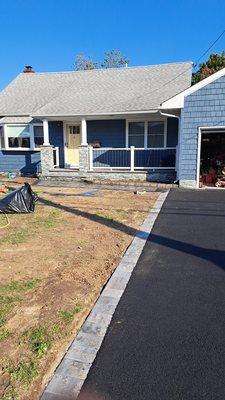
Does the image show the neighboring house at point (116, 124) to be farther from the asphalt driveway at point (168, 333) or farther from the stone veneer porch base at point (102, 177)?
the asphalt driveway at point (168, 333)

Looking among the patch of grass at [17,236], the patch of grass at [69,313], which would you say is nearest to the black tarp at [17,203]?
the patch of grass at [17,236]

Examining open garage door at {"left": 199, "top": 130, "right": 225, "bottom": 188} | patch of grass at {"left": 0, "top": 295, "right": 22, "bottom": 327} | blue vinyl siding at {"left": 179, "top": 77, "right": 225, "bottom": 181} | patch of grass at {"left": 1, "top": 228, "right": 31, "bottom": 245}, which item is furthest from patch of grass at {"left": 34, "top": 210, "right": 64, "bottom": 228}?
open garage door at {"left": 199, "top": 130, "right": 225, "bottom": 188}

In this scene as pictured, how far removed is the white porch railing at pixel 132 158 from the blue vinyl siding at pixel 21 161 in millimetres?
3238

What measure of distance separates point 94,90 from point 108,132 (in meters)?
2.91

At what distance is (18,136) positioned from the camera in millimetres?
16750

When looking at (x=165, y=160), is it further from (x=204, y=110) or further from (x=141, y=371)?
(x=141, y=371)

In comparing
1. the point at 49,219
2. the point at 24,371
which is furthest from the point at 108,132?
the point at 24,371

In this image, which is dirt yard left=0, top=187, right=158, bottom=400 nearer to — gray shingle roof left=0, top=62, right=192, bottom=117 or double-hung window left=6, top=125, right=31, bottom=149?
gray shingle roof left=0, top=62, right=192, bottom=117

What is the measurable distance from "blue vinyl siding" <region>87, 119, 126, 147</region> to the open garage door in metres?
3.91

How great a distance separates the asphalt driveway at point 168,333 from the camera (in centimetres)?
248

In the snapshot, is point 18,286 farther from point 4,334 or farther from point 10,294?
point 4,334

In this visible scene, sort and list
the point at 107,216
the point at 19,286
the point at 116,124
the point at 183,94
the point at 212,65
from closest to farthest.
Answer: the point at 19,286, the point at 107,216, the point at 183,94, the point at 116,124, the point at 212,65

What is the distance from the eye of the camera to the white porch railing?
1416 cm

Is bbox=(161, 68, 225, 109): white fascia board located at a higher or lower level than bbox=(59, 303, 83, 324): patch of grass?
higher
